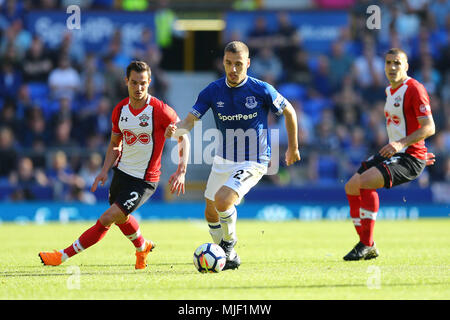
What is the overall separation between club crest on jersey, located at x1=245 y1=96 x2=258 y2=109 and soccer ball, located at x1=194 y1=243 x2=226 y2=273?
146 cm

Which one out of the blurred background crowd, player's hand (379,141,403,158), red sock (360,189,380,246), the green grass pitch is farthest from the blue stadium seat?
player's hand (379,141,403,158)

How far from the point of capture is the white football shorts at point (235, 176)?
7770 millimetres

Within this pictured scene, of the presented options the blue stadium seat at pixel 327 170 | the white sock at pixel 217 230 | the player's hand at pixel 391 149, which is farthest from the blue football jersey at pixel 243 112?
the blue stadium seat at pixel 327 170

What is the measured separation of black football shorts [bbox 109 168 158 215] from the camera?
801cm

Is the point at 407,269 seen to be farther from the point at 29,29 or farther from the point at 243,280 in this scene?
the point at 29,29

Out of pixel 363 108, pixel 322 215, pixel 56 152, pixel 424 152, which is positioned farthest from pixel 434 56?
pixel 424 152

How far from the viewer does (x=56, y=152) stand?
17.2 metres

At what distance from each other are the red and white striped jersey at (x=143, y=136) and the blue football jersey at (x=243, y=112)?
18.3 inches

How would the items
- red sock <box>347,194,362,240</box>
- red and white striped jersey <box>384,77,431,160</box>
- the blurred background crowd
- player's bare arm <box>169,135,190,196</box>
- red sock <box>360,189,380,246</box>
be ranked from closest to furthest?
player's bare arm <box>169,135,190,196</box> < red and white striped jersey <box>384,77,431,160</box> < red sock <box>360,189,380,246</box> < red sock <box>347,194,362,240</box> < the blurred background crowd

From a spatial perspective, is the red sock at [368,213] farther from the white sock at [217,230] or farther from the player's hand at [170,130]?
the player's hand at [170,130]

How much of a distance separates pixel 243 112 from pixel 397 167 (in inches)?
78.1

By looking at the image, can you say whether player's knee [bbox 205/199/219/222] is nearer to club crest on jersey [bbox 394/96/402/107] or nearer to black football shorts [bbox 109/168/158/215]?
black football shorts [bbox 109/168/158/215]

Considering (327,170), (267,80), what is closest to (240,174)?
(327,170)

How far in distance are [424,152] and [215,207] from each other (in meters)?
2.67
